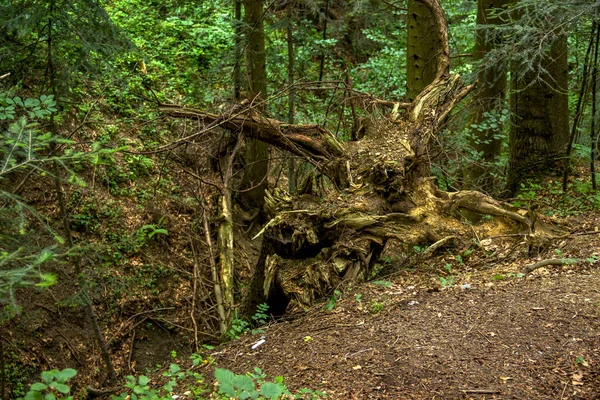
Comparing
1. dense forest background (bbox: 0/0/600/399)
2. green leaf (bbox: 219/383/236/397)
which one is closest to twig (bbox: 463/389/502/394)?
green leaf (bbox: 219/383/236/397)

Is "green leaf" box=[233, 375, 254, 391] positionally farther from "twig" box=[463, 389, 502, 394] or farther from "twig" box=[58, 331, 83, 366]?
"twig" box=[58, 331, 83, 366]

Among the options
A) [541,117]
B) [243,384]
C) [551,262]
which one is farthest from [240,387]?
[541,117]

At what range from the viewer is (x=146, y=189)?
10.6 m

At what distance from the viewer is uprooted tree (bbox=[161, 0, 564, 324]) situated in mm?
6094

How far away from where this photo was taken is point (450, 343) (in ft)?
14.5

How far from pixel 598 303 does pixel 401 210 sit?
7.58ft

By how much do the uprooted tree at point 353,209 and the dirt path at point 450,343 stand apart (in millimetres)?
564

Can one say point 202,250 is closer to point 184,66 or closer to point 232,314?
point 232,314

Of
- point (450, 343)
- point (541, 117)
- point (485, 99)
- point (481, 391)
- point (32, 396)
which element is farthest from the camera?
point (485, 99)

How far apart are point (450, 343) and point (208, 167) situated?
682cm

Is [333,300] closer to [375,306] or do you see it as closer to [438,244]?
[375,306]

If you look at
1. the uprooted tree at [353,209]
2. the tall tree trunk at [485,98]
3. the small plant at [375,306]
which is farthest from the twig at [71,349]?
the tall tree trunk at [485,98]

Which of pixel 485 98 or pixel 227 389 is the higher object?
pixel 485 98

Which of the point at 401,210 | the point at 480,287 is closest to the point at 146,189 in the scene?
the point at 401,210
